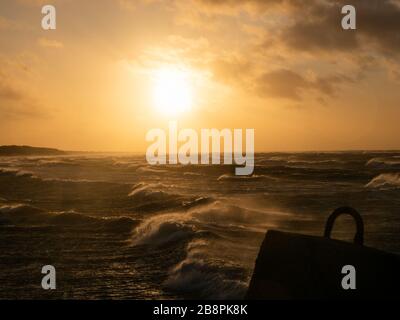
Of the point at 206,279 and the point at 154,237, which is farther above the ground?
the point at 154,237

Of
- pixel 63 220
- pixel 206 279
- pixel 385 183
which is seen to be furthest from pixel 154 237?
pixel 385 183

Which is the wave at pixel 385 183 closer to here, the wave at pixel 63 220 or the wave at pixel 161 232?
the wave at pixel 161 232

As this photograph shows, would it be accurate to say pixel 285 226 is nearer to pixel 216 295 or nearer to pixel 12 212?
pixel 216 295

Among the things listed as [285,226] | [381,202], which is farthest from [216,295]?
[381,202]

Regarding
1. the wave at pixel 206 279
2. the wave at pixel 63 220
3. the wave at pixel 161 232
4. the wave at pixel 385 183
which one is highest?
the wave at pixel 385 183

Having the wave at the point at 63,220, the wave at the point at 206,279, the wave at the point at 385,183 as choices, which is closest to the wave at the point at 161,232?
the wave at the point at 63,220

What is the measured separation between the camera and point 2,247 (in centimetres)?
1245

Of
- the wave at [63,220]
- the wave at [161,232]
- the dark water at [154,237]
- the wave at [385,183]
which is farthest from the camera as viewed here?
the wave at [385,183]

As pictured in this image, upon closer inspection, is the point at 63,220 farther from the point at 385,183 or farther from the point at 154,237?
the point at 385,183

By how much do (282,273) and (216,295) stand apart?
6407 millimetres

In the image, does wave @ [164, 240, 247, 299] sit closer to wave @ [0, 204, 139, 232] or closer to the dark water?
the dark water

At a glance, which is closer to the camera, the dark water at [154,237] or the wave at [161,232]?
the dark water at [154,237]

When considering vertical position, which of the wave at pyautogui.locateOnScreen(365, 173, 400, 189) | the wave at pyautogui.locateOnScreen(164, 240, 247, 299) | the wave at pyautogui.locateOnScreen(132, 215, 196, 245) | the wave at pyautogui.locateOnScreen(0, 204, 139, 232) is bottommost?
the wave at pyautogui.locateOnScreen(164, 240, 247, 299)

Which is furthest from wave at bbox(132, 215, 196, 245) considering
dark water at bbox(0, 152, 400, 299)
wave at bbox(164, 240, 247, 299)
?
wave at bbox(164, 240, 247, 299)
